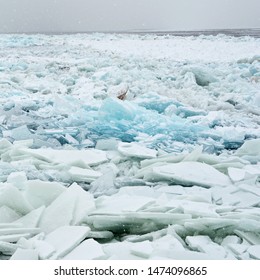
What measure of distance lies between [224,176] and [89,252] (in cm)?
Answer: 112

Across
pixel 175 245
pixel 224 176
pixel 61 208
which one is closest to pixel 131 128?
pixel 224 176

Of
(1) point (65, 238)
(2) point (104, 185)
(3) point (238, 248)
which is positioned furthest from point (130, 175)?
(3) point (238, 248)

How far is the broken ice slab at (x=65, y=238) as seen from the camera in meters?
1.76

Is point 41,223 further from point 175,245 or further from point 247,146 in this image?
point 247,146

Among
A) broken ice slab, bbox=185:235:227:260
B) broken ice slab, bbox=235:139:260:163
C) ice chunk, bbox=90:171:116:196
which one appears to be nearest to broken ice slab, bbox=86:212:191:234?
broken ice slab, bbox=185:235:227:260

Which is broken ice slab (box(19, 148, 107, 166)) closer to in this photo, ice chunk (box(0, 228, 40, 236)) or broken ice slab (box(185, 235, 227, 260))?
ice chunk (box(0, 228, 40, 236))

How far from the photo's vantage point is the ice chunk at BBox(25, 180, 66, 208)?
85.4 inches

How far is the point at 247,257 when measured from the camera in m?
1.74

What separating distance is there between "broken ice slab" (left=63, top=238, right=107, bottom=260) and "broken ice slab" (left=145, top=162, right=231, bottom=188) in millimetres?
835

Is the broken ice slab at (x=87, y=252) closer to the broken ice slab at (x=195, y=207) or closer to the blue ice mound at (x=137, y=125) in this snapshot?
the broken ice slab at (x=195, y=207)

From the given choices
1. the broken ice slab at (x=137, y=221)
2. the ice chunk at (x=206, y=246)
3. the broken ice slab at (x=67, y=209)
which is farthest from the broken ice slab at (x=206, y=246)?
the broken ice slab at (x=67, y=209)

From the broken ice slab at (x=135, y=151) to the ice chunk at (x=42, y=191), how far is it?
0.82 meters

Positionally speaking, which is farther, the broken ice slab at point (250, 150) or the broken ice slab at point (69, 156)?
the broken ice slab at point (250, 150)
